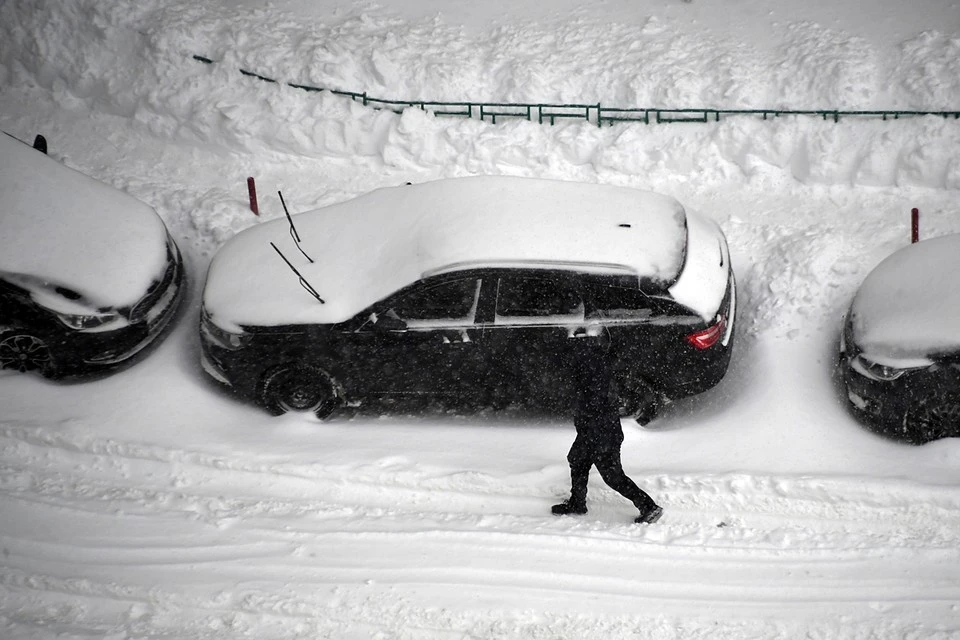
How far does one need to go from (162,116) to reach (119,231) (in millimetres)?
3011

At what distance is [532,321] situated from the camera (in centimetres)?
660

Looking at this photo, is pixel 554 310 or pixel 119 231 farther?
pixel 119 231

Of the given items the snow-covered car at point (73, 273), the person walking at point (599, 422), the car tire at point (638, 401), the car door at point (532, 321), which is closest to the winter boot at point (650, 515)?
the person walking at point (599, 422)

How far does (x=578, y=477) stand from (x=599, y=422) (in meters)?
0.51

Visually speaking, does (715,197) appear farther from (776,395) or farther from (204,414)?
(204,414)

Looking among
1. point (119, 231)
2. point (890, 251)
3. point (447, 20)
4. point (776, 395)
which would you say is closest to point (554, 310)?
point (776, 395)

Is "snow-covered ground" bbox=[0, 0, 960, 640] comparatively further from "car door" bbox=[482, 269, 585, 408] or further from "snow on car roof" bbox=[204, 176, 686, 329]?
"snow on car roof" bbox=[204, 176, 686, 329]

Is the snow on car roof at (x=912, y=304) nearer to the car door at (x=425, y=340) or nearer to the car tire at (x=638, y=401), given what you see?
the car tire at (x=638, y=401)

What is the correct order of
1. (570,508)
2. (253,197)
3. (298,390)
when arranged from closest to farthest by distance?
(570,508)
(298,390)
(253,197)

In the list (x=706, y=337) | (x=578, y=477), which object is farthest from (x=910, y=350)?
(x=578, y=477)

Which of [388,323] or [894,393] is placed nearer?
[894,393]

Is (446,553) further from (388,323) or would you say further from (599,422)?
(388,323)

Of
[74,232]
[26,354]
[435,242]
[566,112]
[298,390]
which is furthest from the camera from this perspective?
[566,112]

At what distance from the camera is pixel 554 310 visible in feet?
21.6
